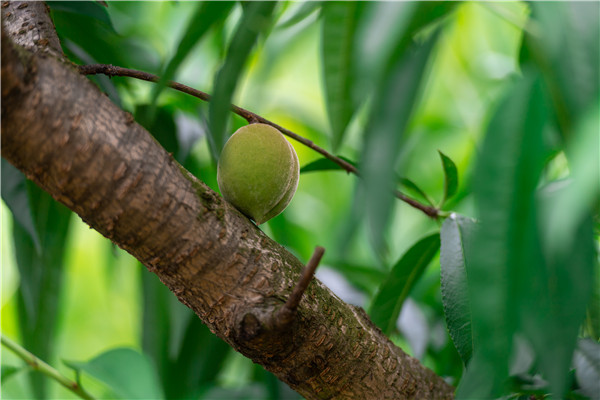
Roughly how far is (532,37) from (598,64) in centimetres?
7

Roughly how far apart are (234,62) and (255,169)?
0.20 m

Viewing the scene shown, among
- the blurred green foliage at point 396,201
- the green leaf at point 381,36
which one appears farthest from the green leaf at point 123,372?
the green leaf at point 381,36

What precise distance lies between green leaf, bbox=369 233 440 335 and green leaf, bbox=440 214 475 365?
84mm

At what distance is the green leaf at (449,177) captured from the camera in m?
0.69

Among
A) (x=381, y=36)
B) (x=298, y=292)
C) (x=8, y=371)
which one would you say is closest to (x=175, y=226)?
(x=298, y=292)

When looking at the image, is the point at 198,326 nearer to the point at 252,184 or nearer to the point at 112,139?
the point at 252,184

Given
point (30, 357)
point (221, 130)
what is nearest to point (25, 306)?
point (30, 357)

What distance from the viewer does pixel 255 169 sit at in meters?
0.55

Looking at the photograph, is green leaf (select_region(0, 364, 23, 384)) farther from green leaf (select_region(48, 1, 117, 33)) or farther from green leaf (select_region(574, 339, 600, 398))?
green leaf (select_region(574, 339, 600, 398))

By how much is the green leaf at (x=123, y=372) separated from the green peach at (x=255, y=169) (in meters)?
0.26

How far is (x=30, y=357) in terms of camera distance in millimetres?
726

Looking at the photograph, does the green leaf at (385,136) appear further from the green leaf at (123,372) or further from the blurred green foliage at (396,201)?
the green leaf at (123,372)

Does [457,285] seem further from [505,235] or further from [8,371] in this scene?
[8,371]

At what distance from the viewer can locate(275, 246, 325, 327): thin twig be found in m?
0.39
